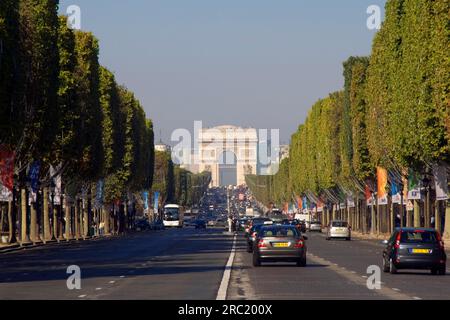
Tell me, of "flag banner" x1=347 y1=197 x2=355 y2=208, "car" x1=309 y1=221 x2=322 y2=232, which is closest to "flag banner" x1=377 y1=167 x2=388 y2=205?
"flag banner" x1=347 y1=197 x2=355 y2=208

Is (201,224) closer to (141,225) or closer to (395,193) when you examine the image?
(141,225)

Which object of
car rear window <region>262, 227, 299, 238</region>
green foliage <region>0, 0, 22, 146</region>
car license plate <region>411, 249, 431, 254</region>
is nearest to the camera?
car license plate <region>411, 249, 431, 254</region>

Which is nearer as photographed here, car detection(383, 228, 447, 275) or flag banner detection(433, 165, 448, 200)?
car detection(383, 228, 447, 275)

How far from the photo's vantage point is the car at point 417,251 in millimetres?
48844

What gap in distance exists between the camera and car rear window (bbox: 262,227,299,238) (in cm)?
5531

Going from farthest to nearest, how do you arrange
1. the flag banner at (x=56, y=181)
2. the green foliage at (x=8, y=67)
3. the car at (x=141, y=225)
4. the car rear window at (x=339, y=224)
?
the car at (x=141, y=225)
the car rear window at (x=339, y=224)
the flag banner at (x=56, y=181)
the green foliage at (x=8, y=67)

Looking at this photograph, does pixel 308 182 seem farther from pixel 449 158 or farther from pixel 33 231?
pixel 449 158

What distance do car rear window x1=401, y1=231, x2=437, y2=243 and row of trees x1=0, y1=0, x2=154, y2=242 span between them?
32.3 meters

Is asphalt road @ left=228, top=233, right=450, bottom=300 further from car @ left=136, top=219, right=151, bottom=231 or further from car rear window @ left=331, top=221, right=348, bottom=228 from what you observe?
car @ left=136, top=219, right=151, bottom=231

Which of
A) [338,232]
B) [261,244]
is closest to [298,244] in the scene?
[261,244]

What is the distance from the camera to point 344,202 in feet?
539

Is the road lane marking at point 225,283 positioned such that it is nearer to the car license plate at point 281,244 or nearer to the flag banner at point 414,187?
the car license plate at point 281,244

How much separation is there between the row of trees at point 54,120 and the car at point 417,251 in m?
32.5

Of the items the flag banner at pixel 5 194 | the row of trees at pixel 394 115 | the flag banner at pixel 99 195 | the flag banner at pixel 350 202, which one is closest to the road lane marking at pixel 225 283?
the flag banner at pixel 5 194
